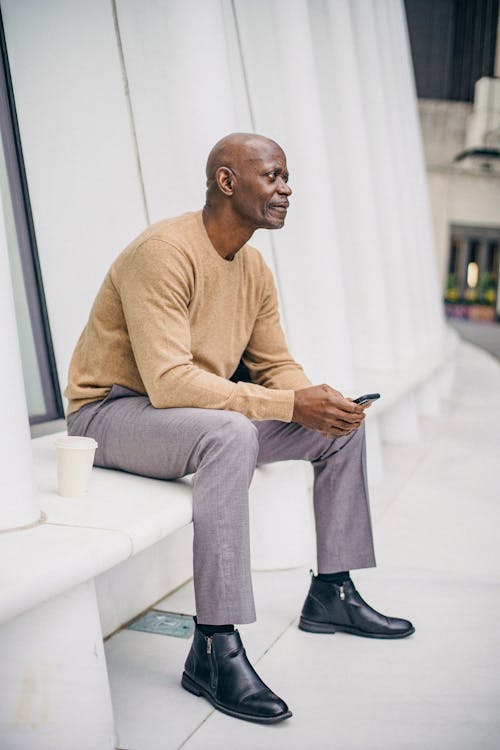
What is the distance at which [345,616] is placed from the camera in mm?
2500

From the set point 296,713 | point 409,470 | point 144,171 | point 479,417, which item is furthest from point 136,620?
point 479,417

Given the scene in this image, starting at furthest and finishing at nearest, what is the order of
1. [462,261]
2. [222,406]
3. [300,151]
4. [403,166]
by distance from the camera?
[462,261] < [403,166] < [300,151] < [222,406]

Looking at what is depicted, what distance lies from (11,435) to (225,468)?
20.2 inches

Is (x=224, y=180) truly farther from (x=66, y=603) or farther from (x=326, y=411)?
(x=66, y=603)

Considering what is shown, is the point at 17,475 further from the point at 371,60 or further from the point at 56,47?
the point at 371,60

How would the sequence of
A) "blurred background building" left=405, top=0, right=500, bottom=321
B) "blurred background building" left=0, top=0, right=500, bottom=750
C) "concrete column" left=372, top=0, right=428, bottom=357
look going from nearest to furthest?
"blurred background building" left=0, top=0, right=500, bottom=750, "concrete column" left=372, top=0, right=428, bottom=357, "blurred background building" left=405, top=0, right=500, bottom=321

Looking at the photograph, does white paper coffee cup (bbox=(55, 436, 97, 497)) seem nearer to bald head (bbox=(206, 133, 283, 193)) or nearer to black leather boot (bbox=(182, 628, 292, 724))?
black leather boot (bbox=(182, 628, 292, 724))

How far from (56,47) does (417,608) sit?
2.61 m

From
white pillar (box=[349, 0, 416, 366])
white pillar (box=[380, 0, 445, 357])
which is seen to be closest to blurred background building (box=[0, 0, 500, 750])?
white pillar (box=[349, 0, 416, 366])

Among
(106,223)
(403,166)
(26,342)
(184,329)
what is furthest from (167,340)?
(403,166)

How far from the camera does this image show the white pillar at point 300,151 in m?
4.27

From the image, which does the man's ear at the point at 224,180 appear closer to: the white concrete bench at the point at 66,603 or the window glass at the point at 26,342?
the white concrete bench at the point at 66,603

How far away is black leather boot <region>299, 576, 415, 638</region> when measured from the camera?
2479mm

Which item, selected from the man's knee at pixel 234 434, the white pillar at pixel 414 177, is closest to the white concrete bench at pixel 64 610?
the man's knee at pixel 234 434
